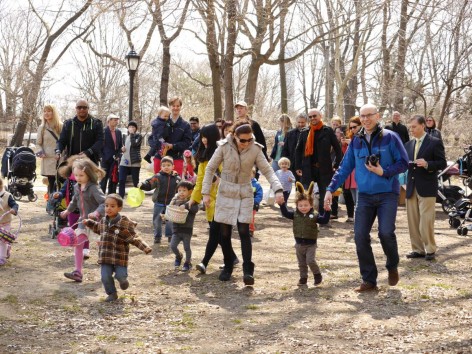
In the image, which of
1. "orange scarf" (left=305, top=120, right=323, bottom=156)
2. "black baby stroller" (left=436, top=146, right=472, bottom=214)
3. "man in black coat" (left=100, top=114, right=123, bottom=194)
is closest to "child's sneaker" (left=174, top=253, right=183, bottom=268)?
"orange scarf" (left=305, top=120, right=323, bottom=156)

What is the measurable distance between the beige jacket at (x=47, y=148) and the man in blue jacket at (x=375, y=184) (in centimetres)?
570

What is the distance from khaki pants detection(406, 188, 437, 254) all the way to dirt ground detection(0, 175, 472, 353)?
10.4 inches

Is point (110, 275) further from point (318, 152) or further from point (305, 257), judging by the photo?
point (318, 152)

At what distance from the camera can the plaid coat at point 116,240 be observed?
22.6 feet

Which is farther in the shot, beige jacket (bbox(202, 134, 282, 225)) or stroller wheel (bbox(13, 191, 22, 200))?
stroller wheel (bbox(13, 191, 22, 200))

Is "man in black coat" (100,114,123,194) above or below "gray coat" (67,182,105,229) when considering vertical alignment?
above

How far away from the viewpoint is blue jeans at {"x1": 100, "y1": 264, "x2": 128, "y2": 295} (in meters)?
6.88

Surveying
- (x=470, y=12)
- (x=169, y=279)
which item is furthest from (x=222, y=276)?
(x=470, y=12)

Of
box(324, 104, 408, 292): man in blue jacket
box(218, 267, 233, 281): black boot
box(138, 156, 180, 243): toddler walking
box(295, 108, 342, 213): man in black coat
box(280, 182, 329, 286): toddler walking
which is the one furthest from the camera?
box(295, 108, 342, 213): man in black coat

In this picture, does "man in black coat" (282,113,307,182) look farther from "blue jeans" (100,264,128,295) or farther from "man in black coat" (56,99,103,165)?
"blue jeans" (100,264,128,295)

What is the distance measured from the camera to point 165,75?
1005 inches

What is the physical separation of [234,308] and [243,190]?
1.36m

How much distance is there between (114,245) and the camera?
22.7ft

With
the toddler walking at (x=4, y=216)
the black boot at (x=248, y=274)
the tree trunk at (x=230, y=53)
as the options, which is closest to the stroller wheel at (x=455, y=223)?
the black boot at (x=248, y=274)
